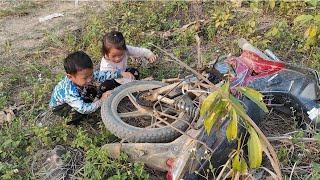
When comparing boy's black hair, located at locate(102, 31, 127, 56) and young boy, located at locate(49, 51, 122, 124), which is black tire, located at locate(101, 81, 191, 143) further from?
boy's black hair, located at locate(102, 31, 127, 56)

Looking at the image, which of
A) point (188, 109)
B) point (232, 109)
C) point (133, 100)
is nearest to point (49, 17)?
point (133, 100)

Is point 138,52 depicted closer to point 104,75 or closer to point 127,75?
point 127,75

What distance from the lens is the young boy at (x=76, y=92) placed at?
4336 millimetres

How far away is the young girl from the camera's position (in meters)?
4.64

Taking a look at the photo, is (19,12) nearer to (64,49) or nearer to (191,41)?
(64,49)

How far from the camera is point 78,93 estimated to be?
4.43 m

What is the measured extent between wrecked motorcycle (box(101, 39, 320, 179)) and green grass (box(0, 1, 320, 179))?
0.28 m

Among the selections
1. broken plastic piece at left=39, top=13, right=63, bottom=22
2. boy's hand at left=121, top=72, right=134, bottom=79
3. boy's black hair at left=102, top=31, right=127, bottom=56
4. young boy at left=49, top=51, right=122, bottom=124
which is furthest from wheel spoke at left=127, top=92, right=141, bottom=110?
broken plastic piece at left=39, top=13, right=63, bottom=22

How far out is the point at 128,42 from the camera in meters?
5.65

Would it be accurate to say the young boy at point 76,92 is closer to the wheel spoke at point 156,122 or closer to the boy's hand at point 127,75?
the boy's hand at point 127,75

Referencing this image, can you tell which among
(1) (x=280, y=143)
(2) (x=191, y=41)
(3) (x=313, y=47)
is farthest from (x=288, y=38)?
(1) (x=280, y=143)

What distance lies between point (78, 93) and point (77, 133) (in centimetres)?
39

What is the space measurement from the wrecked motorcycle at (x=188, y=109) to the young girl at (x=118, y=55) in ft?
1.36

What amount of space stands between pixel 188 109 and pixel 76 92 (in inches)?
43.6
